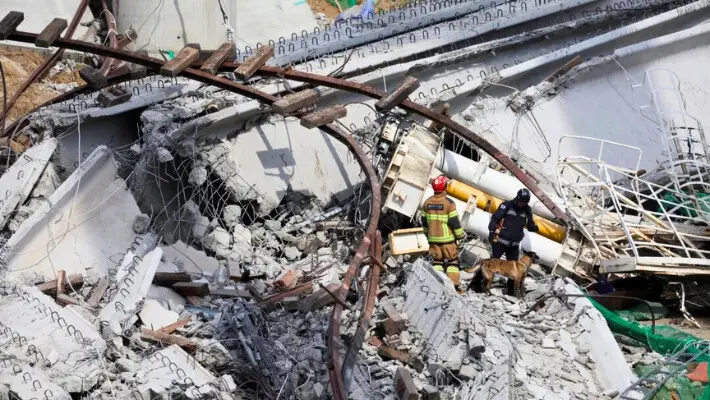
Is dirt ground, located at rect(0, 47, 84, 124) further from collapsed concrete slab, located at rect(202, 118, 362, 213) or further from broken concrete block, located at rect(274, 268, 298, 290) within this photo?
broken concrete block, located at rect(274, 268, 298, 290)

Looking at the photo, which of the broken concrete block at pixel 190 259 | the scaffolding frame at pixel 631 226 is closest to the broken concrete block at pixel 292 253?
the broken concrete block at pixel 190 259

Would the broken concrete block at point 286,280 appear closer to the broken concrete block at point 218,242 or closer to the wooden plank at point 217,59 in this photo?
the broken concrete block at point 218,242

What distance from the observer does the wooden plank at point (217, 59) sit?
11.2 m

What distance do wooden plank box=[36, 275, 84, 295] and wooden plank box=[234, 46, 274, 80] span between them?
2618 mm

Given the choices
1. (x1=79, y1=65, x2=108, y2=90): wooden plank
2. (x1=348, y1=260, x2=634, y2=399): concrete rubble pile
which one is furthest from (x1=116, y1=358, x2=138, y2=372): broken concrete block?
(x1=79, y1=65, x2=108, y2=90): wooden plank

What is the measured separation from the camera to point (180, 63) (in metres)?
10.9

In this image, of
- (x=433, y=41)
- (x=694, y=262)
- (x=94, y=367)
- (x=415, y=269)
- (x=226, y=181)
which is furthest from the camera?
(x=433, y=41)

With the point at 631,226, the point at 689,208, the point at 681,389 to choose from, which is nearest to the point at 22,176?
the point at 631,226

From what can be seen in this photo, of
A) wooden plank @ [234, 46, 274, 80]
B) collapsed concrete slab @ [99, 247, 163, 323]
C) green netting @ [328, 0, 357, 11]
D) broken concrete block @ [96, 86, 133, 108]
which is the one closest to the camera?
collapsed concrete slab @ [99, 247, 163, 323]

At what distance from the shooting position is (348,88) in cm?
1133

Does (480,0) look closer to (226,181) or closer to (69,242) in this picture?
(226,181)

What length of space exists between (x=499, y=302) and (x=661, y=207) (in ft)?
7.68

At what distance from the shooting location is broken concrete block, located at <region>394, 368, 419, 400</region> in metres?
8.34

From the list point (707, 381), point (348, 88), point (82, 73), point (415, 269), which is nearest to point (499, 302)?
point (415, 269)
